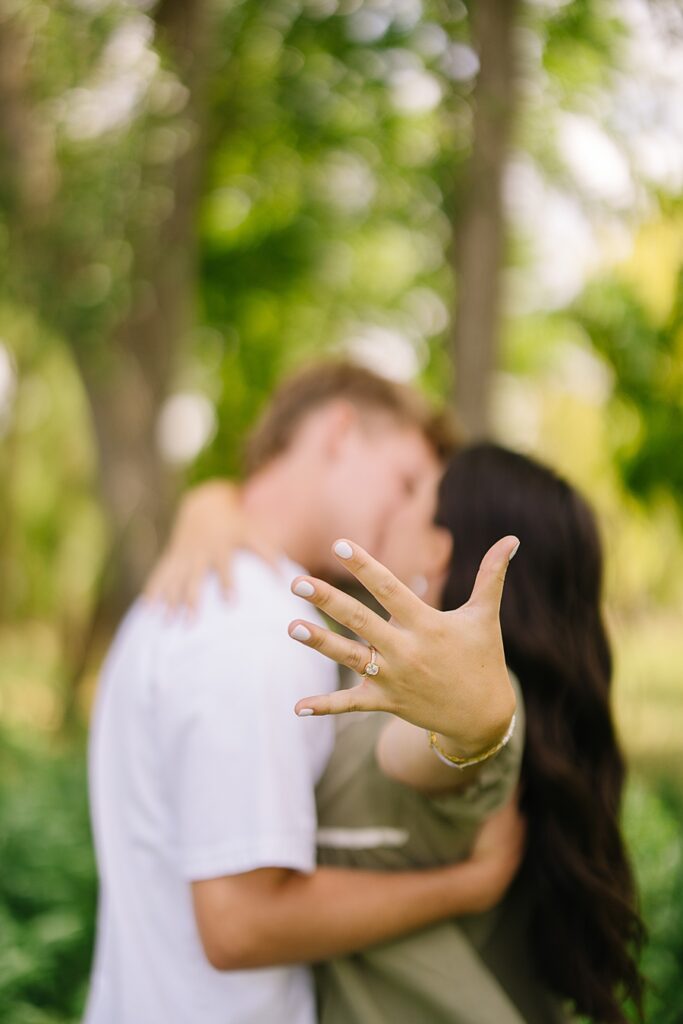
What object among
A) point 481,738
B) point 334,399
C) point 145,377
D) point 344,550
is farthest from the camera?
point 145,377

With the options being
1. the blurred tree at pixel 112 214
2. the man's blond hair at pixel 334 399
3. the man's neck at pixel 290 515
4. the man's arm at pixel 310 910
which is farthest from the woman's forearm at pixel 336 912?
the blurred tree at pixel 112 214

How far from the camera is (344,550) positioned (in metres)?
0.92

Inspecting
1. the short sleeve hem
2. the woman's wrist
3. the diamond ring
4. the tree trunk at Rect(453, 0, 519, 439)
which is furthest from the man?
the tree trunk at Rect(453, 0, 519, 439)

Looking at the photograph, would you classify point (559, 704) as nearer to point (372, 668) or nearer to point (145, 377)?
point (372, 668)

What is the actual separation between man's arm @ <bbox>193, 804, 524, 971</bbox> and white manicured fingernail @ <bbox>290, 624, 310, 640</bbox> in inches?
24.1

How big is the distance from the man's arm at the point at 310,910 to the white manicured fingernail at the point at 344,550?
2.25 ft

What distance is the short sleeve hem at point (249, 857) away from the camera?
1356 millimetres

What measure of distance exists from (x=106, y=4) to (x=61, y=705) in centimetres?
393

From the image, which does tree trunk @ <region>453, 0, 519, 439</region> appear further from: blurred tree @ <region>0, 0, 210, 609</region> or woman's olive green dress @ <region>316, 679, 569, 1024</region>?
woman's olive green dress @ <region>316, 679, 569, 1024</region>

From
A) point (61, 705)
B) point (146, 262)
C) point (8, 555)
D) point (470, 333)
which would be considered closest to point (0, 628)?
point (8, 555)

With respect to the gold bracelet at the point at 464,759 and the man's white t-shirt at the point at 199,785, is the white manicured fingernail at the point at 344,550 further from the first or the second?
the man's white t-shirt at the point at 199,785

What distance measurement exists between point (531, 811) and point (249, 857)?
0.53 meters

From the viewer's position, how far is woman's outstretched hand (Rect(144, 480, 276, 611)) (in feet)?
5.73

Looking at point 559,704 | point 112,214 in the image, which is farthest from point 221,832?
point 112,214
